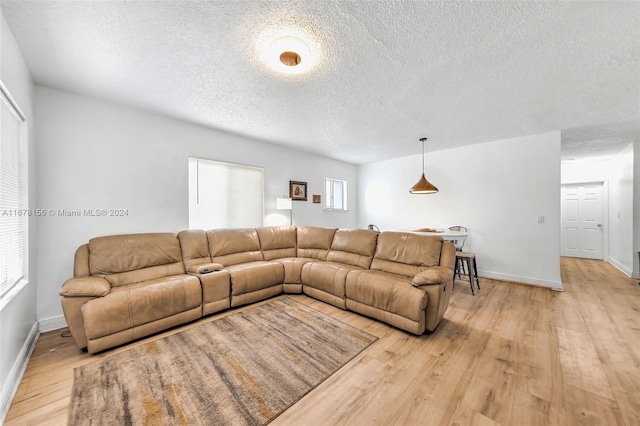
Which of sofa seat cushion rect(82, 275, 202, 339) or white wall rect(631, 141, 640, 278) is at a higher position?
white wall rect(631, 141, 640, 278)

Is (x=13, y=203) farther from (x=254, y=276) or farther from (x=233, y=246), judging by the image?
(x=254, y=276)

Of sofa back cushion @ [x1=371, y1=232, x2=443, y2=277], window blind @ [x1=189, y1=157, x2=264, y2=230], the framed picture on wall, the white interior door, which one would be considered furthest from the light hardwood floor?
the white interior door

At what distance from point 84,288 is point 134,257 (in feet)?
2.29

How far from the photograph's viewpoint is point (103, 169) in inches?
113

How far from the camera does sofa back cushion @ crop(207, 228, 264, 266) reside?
3352mm

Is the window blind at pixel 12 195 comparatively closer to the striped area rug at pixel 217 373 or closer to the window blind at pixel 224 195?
the striped area rug at pixel 217 373

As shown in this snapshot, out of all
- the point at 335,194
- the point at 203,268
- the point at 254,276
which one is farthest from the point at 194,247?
the point at 335,194

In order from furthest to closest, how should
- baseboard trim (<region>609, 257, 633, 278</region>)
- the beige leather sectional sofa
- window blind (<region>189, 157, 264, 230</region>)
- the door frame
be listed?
the door frame < baseboard trim (<region>609, 257, 633, 278</region>) < window blind (<region>189, 157, 264, 230</region>) < the beige leather sectional sofa

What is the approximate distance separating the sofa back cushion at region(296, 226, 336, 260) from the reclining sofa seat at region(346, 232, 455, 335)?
2.97ft

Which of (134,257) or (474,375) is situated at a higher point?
(134,257)

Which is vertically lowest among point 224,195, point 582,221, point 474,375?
point 474,375

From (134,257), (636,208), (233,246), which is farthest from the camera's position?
(636,208)

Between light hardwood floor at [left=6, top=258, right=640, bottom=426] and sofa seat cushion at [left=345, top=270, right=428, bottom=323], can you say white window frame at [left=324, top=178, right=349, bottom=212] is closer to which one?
sofa seat cushion at [left=345, top=270, right=428, bottom=323]

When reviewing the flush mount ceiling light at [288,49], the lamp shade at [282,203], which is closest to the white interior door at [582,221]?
the lamp shade at [282,203]
